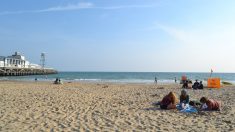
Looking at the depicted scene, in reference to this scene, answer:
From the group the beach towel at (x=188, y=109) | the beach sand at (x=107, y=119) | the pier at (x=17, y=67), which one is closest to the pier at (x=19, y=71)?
the pier at (x=17, y=67)

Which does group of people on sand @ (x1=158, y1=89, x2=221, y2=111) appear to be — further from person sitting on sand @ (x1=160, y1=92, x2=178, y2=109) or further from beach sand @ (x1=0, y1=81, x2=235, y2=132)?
beach sand @ (x1=0, y1=81, x2=235, y2=132)

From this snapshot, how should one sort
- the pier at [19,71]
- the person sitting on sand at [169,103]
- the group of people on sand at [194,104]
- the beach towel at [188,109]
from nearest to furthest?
the beach towel at [188,109]
the group of people on sand at [194,104]
the person sitting on sand at [169,103]
the pier at [19,71]

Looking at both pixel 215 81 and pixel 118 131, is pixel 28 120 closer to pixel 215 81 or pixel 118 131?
pixel 118 131

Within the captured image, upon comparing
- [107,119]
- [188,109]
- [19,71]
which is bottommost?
[107,119]

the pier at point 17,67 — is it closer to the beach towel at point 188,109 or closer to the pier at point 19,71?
the pier at point 19,71

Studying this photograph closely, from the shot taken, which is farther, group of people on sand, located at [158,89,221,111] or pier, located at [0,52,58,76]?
pier, located at [0,52,58,76]

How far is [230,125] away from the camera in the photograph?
847cm

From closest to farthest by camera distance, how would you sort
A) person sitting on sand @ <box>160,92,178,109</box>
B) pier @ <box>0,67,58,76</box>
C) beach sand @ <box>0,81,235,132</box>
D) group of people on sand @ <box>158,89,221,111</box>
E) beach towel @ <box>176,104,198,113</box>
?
beach sand @ <box>0,81,235,132</box>
beach towel @ <box>176,104,198,113</box>
group of people on sand @ <box>158,89,221,111</box>
person sitting on sand @ <box>160,92,178,109</box>
pier @ <box>0,67,58,76</box>

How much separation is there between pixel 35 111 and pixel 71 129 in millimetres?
3198

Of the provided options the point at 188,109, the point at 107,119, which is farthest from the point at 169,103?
the point at 107,119

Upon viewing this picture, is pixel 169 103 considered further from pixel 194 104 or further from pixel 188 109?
pixel 194 104

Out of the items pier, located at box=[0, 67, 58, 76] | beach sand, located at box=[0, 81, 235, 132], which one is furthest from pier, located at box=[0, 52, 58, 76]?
beach sand, located at box=[0, 81, 235, 132]

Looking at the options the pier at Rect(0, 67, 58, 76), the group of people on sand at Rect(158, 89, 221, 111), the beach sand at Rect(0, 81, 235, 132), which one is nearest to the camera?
the beach sand at Rect(0, 81, 235, 132)

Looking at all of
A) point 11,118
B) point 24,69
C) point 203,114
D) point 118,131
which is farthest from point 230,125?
point 24,69
